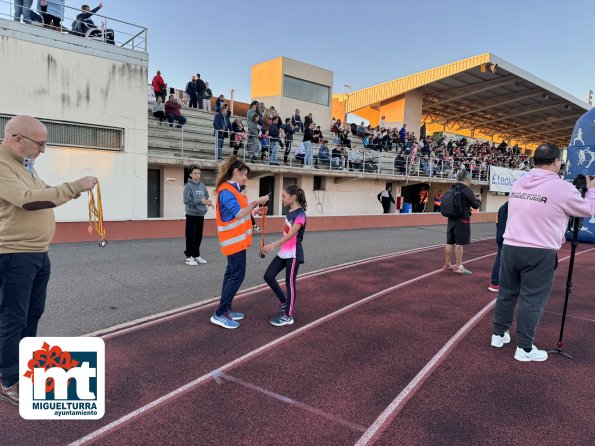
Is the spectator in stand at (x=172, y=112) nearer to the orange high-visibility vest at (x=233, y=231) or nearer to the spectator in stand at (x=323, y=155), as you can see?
the spectator in stand at (x=323, y=155)

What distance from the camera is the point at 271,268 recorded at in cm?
511

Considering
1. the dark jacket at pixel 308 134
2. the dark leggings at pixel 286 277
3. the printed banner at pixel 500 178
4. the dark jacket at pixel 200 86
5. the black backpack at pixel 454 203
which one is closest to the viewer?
the dark leggings at pixel 286 277

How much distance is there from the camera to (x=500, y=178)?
28.6 metres

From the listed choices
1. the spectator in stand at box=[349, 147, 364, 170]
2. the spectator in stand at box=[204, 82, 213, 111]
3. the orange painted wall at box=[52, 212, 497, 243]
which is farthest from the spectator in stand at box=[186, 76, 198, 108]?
the spectator in stand at box=[349, 147, 364, 170]

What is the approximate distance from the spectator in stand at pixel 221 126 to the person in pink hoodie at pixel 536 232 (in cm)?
1218

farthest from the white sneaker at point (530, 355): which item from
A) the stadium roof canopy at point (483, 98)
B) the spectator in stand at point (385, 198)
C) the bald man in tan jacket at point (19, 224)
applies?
the stadium roof canopy at point (483, 98)

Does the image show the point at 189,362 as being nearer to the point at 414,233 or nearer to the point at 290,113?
the point at 414,233

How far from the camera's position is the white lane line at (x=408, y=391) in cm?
293

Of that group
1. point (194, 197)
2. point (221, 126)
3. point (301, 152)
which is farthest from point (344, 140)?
point (194, 197)

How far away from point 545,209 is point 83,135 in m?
12.0

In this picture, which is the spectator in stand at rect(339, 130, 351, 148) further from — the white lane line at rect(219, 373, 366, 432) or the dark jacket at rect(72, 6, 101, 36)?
the white lane line at rect(219, 373, 366, 432)

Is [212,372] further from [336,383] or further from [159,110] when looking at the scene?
[159,110]

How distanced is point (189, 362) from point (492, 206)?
3168 cm

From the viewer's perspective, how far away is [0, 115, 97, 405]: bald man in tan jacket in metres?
2.79
